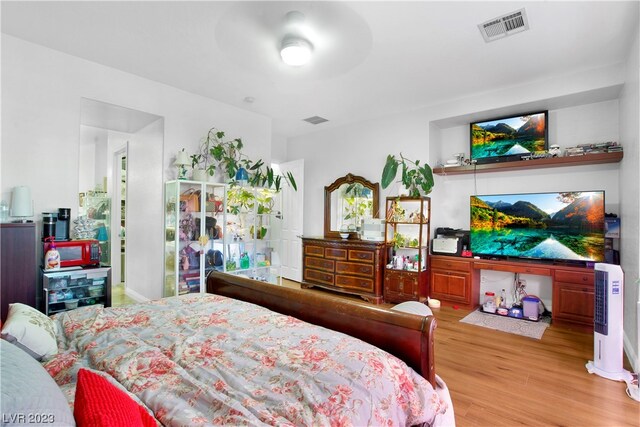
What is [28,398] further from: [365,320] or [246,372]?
[365,320]

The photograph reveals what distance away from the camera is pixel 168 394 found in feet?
3.68

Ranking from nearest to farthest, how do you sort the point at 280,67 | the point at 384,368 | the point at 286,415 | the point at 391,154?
the point at 286,415 < the point at 384,368 < the point at 280,67 < the point at 391,154

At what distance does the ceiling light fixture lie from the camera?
269 cm

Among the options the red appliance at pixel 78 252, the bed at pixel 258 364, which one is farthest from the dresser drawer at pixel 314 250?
the bed at pixel 258 364

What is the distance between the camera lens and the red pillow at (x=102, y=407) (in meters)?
0.77

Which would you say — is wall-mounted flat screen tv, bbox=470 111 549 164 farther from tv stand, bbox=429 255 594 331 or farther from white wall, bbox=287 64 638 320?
tv stand, bbox=429 255 594 331

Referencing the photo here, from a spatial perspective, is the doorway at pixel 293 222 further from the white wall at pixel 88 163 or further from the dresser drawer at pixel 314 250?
the white wall at pixel 88 163

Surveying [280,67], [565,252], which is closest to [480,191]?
[565,252]

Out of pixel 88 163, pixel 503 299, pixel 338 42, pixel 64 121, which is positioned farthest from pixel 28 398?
pixel 88 163

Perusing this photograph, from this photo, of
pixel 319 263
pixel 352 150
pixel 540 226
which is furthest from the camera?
pixel 352 150

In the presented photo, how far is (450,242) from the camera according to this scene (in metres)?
4.42

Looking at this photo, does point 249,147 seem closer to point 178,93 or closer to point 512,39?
point 178,93

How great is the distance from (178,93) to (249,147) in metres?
1.18

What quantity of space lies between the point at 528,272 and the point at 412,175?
183 cm
